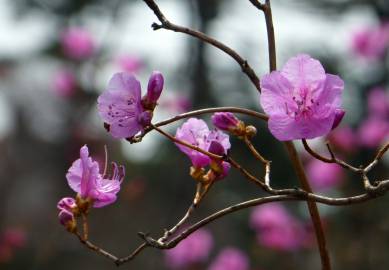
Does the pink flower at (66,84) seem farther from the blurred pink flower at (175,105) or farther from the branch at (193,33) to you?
the branch at (193,33)

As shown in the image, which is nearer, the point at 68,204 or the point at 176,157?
the point at 68,204

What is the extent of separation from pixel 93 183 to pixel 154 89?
0.19 metres

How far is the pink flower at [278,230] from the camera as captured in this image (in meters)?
4.48

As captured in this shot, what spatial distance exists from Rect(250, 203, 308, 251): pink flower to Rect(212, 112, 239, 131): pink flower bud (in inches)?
130

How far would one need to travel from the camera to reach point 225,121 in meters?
1.24

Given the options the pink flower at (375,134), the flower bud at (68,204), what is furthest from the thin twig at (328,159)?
the pink flower at (375,134)

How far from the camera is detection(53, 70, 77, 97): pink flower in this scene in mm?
5160

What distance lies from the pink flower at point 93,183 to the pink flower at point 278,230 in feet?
10.9

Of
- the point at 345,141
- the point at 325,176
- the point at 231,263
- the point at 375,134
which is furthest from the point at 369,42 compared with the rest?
the point at 231,263

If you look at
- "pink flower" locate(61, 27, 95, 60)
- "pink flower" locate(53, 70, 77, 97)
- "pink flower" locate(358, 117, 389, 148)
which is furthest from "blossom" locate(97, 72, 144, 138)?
"pink flower" locate(53, 70, 77, 97)

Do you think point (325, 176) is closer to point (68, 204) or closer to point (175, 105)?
point (175, 105)

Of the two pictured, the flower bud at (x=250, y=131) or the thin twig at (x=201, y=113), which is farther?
the flower bud at (x=250, y=131)

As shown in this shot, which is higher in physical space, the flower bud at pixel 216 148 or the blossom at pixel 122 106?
the blossom at pixel 122 106

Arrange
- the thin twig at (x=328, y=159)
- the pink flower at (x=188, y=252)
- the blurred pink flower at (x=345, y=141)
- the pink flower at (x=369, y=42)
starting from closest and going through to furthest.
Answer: the thin twig at (x=328, y=159)
the blurred pink flower at (x=345, y=141)
the pink flower at (x=188, y=252)
the pink flower at (x=369, y=42)
